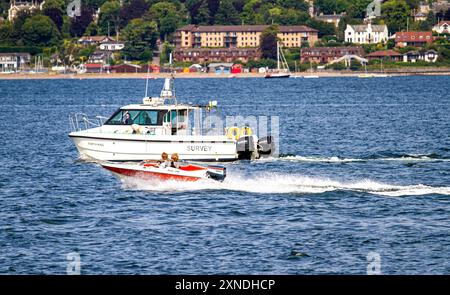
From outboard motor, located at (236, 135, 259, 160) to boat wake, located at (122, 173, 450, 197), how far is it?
6.30m

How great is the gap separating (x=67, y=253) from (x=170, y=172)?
10.7 metres

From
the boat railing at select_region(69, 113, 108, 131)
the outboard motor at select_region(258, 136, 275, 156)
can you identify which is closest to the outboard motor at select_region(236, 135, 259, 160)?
the outboard motor at select_region(258, 136, 275, 156)

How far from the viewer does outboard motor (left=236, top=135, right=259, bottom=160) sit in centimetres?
4831

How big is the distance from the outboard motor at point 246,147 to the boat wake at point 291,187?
6.30 meters

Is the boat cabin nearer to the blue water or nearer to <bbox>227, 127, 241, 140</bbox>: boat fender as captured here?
<bbox>227, 127, 241, 140</bbox>: boat fender

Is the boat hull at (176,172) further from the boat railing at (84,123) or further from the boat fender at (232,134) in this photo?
the boat railing at (84,123)

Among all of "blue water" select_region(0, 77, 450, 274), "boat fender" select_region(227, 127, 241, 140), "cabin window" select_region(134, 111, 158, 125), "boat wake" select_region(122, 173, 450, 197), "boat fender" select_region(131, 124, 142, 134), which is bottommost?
"blue water" select_region(0, 77, 450, 274)

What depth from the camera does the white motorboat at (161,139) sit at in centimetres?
4828

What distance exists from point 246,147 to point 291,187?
8620mm

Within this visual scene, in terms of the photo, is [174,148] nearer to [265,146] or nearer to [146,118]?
[146,118]

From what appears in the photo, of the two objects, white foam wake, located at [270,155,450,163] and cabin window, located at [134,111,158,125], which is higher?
cabin window, located at [134,111,158,125]

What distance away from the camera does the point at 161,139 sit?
48.3m
